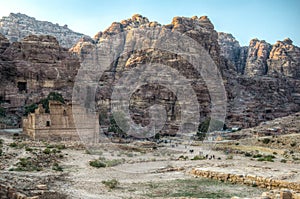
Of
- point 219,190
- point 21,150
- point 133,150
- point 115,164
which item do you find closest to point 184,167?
point 115,164

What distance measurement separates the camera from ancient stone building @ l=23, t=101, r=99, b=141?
42.8m

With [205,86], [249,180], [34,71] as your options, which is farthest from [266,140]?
[205,86]

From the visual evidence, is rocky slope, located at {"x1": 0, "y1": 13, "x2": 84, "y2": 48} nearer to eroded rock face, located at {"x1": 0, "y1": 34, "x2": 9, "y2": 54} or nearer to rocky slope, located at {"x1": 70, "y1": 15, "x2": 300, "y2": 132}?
rocky slope, located at {"x1": 70, "y1": 15, "x2": 300, "y2": 132}

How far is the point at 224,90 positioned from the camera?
108 m

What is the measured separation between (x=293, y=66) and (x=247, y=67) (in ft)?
60.6

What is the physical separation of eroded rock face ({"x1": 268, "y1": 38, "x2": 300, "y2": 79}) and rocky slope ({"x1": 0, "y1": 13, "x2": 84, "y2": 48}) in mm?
82361

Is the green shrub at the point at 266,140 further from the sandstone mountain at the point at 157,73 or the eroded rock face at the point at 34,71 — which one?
the eroded rock face at the point at 34,71

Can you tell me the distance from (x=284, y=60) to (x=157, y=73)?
67.9 meters

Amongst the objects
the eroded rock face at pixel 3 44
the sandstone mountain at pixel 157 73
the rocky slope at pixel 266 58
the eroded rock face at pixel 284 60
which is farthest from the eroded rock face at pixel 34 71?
the eroded rock face at pixel 284 60

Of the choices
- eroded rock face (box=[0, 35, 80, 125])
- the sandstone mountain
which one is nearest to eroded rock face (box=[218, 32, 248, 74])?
the sandstone mountain

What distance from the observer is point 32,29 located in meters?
169

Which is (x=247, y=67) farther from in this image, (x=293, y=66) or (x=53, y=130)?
(x=53, y=130)

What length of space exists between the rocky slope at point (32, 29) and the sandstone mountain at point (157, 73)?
2785 centimetres

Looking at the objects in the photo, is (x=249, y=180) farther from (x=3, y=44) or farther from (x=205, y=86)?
(x=205, y=86)
